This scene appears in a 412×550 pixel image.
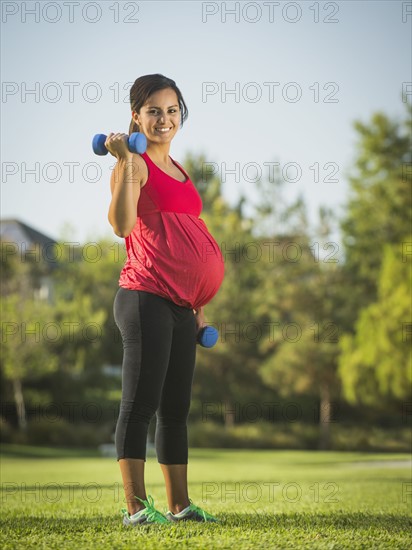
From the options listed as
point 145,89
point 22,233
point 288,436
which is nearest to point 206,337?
point 145,89

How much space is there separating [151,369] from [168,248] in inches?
21.8

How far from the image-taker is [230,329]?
28.3 meters

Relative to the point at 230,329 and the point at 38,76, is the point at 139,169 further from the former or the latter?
the point at 230,329

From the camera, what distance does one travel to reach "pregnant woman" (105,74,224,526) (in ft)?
10.0

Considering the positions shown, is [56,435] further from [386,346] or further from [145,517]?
[145,517]

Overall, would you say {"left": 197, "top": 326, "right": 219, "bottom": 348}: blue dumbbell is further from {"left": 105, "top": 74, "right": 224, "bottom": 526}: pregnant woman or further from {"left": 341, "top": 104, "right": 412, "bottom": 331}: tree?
{"left": 341, "top": 104, "right": 412, "bottom": 331}: tree

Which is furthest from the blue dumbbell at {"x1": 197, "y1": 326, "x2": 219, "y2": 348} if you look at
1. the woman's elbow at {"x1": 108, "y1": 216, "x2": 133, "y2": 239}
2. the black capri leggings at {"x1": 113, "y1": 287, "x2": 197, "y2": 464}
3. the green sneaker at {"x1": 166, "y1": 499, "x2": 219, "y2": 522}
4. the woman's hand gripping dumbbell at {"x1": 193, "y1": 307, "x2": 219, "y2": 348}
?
the green sneaker at {"x1": 166, "y1": 499, "x2": 219, "y2": 522}

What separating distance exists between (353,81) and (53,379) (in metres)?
15.4

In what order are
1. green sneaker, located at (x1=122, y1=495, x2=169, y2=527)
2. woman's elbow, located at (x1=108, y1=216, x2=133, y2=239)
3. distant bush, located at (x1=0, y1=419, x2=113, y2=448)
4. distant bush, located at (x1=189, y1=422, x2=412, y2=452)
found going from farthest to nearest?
distant bush, located at (x1=189, y1=422, x2=412, y2=452) → distant bush, located at (x1=0, y1=419, x2=113, y2=448) → woman's elbow, located at (x1=108, y1=216, x2=133, y2=239) → green sneaker, located at (x1=122, y1=495, x2=169, y2=527)

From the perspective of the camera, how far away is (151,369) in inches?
120

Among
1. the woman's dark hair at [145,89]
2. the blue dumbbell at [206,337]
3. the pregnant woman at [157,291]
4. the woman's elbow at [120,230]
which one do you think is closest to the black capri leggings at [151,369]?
the pregnant woman at [157,291]

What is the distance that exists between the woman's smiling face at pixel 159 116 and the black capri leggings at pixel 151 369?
31.1 inches

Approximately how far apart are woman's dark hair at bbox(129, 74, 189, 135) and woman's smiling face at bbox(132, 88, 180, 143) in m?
0.02

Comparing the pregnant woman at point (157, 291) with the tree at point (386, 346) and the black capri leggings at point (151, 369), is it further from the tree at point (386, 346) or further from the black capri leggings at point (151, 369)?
the tree at point (386, 346)
